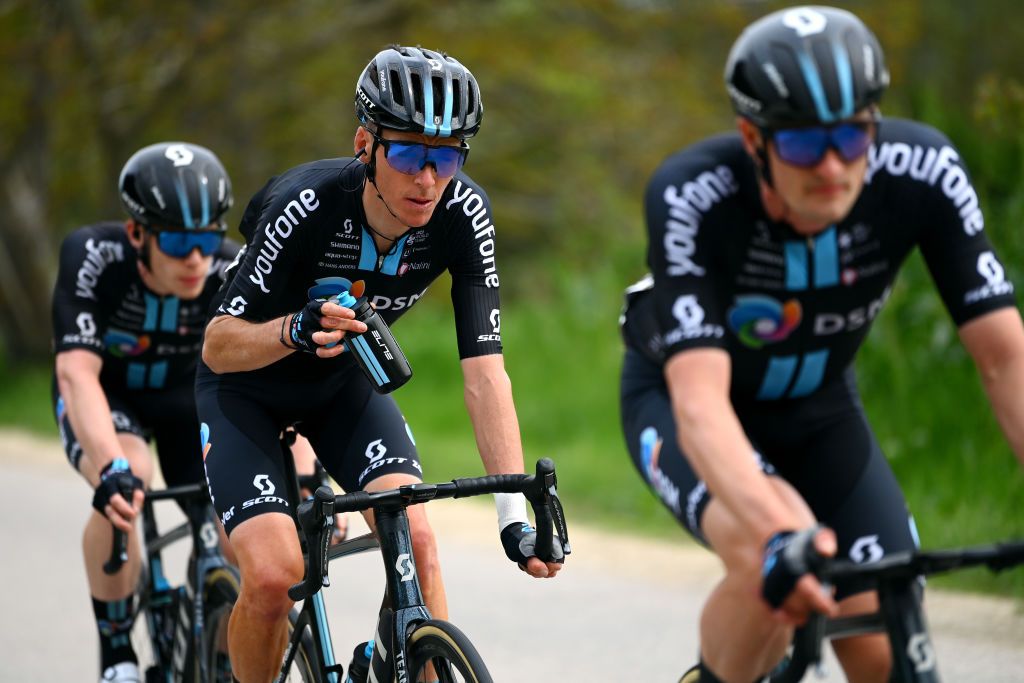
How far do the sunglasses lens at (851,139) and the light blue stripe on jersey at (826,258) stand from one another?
263 mm

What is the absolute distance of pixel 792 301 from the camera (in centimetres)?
339

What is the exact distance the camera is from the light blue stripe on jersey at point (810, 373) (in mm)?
3531

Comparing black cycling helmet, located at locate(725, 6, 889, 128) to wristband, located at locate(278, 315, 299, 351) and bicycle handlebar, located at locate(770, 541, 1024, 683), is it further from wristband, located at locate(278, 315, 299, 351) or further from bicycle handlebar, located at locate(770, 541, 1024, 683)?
wristband, located at locate(278, 315, 299, 351)

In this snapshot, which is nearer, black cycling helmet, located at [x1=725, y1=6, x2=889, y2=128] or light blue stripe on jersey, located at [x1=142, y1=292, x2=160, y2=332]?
black cycling helmet, located at [x1=725, y1=6, x2=889, y2=128]

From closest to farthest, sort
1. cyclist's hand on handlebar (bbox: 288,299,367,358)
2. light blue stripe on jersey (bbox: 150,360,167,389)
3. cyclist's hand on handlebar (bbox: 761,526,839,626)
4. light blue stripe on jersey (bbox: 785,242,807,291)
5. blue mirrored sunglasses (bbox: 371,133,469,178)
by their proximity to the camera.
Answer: cyclist's hand on handlebar (bbox: 761,526,839,626), light blue stripe on jersey (bbox: 785,242,807,291), cyclist's hand on handlebar (bbox: 288,299,367,358), blue mirrored sunglasses (bbox: 371,133,469,178), light blue stripe on jersey (bbox: 150,360,167,389)

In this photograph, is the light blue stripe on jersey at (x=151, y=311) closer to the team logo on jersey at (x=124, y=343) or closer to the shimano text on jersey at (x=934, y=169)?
the team logo on jersey at (x=124, y=343)

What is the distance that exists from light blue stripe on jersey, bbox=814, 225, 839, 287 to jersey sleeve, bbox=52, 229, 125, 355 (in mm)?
3423

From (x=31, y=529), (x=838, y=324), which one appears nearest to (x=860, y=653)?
(x=838, y=324)

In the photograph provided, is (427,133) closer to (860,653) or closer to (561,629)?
(860,653)

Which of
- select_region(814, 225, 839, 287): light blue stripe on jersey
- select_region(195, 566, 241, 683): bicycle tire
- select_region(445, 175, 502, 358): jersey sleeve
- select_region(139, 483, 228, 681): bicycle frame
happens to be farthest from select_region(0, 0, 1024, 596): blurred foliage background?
select_region(814, 225, 839, 287): light blue stripe on jersey

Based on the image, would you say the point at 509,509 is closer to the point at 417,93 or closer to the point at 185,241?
the point at 417,93

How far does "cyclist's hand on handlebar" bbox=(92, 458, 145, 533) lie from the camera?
4.89 m

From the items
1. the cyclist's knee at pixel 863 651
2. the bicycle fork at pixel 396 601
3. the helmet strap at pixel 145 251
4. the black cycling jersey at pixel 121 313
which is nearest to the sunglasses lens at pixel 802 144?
the cyclist's knee at pixel 863 651

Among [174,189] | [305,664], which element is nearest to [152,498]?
[174,189]
